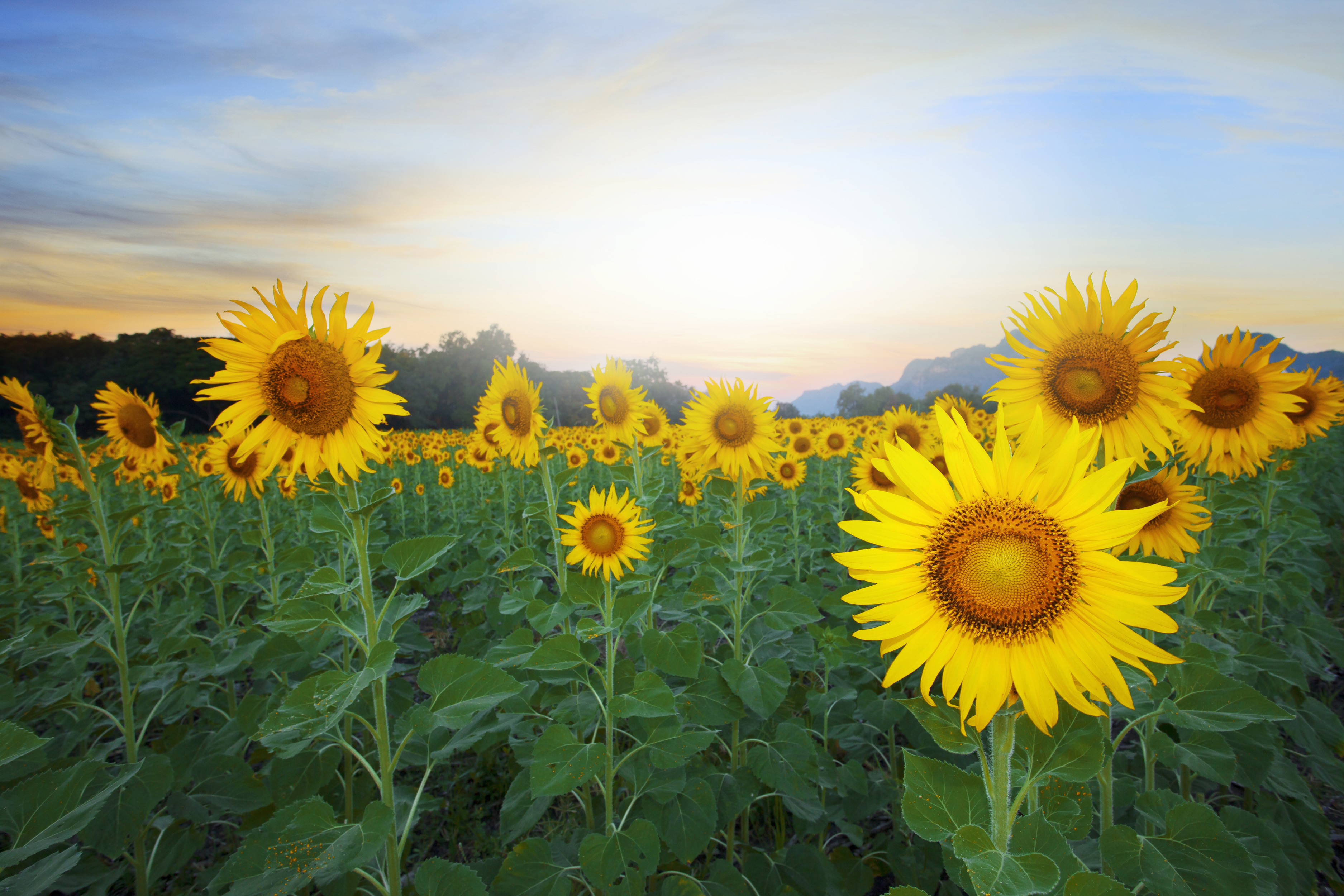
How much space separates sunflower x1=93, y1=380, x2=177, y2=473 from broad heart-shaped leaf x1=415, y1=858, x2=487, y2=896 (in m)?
5.29

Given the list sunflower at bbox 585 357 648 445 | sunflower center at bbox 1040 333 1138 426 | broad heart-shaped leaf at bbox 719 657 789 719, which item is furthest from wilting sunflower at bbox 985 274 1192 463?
sunflower at bbox 585 357 648 445

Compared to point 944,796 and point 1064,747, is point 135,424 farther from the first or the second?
point 1064,747

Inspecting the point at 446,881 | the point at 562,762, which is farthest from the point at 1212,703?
the point at 446,881

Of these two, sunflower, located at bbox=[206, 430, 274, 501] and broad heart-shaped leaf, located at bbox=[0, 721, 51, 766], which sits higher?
sunflower, located at bbox=[206, 430, 274, 501]

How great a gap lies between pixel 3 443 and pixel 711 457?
49.9 feet

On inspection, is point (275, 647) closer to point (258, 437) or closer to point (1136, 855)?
point (258, 437)

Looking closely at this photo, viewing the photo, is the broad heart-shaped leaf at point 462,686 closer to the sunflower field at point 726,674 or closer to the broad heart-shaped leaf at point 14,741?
the sunflower field at point 726,674

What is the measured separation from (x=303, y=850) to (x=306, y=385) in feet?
6.13

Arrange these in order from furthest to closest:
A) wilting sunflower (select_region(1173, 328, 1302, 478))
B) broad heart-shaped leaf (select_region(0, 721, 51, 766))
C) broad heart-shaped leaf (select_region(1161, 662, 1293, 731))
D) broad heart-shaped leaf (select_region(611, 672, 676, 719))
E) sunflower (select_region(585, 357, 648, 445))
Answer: sunflower (select_region(585, 357, 648, 445))
wilting sunflower (select_region(1173, 328, 1302, 478))
broad heart-shaped leaf (select_region(611, 672, 676, 719))
broad heart-shaped leaf (select_region(1161, 662, 1293, 731))
broad heart-shaped leaf (select_region(0, 721, 51, 766))

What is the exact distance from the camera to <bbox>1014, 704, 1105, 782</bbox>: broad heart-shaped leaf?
1492mm

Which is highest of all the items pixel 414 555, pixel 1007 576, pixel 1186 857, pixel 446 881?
pixel 1007 576

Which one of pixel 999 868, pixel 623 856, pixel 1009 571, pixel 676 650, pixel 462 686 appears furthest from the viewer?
pixel 676 650

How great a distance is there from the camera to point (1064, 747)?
158 cm

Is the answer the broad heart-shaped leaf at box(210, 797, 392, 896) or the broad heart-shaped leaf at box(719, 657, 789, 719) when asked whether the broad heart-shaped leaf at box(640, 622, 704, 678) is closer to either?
the broad heart-shaped leaf at box(719, 657, 789, 719)
